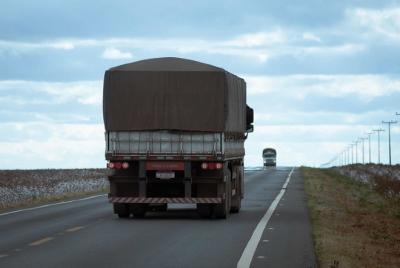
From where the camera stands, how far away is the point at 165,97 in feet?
82.0

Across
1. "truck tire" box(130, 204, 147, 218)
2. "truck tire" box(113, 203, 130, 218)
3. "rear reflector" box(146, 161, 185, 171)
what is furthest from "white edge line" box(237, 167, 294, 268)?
"truck tire" box(113, 203, 130, 218)

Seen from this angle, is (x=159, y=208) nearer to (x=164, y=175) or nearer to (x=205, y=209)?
(x=205, y=209)

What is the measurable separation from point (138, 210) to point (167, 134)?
6.95 feet

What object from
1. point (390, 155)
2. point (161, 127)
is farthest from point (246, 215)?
point (390, 155)

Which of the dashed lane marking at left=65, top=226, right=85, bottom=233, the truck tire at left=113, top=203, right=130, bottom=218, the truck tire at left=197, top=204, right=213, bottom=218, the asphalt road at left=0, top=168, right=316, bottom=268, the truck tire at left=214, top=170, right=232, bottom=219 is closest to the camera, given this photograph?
the asphalt road at left=0, top=168, right=316, bottom=268

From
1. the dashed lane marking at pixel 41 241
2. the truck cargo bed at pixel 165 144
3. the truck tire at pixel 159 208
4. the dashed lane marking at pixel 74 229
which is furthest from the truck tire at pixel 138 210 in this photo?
the dashed lane marking at pixel 41 241

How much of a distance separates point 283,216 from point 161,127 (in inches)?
158

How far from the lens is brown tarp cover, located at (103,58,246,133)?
81.6 feet

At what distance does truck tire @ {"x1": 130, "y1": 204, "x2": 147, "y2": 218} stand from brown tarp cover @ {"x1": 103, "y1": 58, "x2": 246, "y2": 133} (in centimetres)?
195

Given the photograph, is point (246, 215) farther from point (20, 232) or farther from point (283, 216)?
point (20, 232)

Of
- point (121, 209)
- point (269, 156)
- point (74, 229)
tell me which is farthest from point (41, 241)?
point (269, 156)

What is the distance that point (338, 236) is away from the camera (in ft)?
64.6

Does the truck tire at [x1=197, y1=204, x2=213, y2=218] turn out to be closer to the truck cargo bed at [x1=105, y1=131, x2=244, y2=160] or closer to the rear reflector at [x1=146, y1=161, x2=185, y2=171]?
the rear reflector at [x1=146, y1=161, x2=185, y2=171]

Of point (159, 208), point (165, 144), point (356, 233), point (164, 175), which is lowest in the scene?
point (356, 233)
